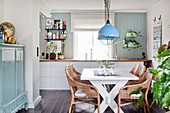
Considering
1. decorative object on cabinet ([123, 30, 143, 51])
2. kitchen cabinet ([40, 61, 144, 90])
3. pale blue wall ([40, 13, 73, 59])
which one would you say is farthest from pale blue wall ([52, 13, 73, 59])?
decorative object on cabinet ([123, 30, 143, 51])

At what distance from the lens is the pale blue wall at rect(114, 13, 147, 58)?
21.4ft

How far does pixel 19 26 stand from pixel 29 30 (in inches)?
9.4

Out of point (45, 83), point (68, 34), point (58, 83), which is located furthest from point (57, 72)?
point (68, 34)

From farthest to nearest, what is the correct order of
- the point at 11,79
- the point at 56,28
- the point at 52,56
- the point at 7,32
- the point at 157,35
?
the point at 56,28 < the point at 52,56 < the point at 157,35 < the point at 7,32 < the point at 11,79

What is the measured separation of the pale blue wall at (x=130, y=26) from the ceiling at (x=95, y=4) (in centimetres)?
34

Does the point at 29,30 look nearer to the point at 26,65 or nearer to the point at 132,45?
the point at 26,65

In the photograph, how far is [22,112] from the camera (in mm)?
3701

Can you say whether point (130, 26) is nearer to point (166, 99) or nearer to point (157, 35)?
point (157, 35)

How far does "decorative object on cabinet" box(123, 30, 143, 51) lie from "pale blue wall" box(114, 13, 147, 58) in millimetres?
113

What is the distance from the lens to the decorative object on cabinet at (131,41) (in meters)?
6.43

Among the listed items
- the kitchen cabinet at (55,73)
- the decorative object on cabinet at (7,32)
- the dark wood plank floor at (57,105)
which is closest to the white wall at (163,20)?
the kitchen cabinet at (55,73)

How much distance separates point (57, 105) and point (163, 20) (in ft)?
11.7

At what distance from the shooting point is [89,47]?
6699 millimetres

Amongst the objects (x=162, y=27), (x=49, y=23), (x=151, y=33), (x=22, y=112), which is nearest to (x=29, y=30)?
(x=22, y=112)
